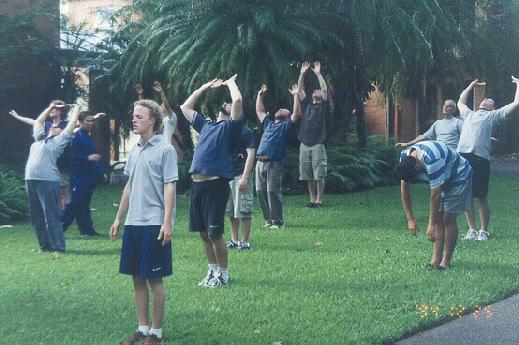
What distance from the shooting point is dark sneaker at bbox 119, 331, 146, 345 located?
6.11 m

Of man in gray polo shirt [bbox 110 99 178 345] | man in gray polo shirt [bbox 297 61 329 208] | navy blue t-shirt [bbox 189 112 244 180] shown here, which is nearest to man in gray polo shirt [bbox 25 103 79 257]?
navy blue t-shirt [bbox 189 112 244 180]

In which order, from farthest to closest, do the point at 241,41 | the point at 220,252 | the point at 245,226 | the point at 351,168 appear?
the point at 351,168, the point at 241,41, the point at 245,226, the point at 220,252

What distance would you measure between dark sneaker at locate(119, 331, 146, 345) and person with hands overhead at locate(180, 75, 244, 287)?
186cm

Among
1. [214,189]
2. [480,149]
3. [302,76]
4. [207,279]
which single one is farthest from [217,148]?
[302,76]

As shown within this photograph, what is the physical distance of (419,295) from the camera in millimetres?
7590

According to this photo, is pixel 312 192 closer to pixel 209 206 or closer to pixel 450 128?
pixel 450 128

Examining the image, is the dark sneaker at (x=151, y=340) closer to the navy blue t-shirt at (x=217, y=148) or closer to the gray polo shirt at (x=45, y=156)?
the navy blue t-shirt at (x=217, y=148)

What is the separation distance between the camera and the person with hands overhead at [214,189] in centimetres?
796

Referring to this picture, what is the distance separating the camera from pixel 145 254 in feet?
20.2

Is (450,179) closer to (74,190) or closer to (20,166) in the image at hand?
(74,190)

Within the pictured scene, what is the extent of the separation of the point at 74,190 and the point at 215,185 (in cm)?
434

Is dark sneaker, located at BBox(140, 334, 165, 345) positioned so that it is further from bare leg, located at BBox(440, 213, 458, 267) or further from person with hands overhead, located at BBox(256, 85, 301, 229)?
person with hands overhead, located at BBox(256, 85, 301, 229)

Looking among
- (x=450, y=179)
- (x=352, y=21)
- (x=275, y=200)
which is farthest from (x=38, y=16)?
(x=450, y=179)

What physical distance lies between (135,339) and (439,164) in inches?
149
